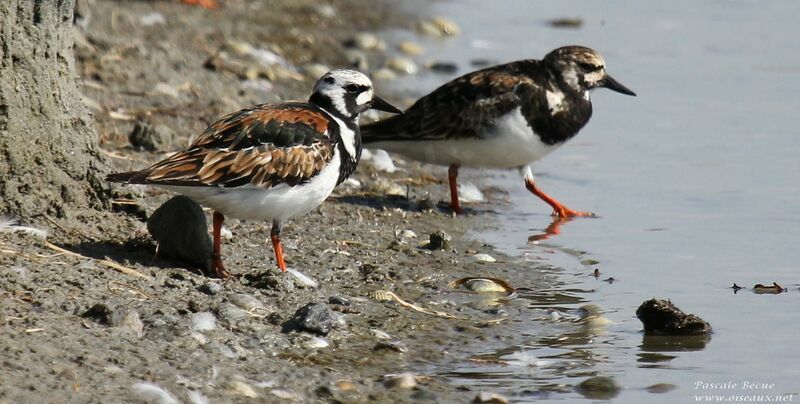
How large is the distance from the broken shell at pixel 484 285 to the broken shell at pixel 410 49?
4848 mm

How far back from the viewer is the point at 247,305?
15.6 ft

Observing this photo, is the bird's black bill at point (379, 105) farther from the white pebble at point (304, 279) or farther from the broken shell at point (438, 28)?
the broken shell at point (438, 28)

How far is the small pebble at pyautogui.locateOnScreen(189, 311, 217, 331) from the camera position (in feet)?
14.7

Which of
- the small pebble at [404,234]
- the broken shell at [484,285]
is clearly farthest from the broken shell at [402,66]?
the broken shell at [484,285]

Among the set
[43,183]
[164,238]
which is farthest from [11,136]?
[164,238]

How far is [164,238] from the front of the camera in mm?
5062

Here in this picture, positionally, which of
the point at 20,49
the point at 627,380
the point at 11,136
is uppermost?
the point at 20,49

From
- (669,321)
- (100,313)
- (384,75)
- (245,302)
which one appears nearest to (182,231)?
(245,302)

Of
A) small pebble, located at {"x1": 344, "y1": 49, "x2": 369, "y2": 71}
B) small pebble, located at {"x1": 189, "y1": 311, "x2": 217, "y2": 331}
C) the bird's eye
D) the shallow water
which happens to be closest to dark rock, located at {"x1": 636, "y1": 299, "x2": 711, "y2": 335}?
the shallow water

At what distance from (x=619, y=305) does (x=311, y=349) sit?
4.86 feet

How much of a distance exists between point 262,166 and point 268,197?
0.40 ft

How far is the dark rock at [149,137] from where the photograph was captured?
685cm

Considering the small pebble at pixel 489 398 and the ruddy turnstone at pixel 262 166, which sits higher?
the ruddy turnstone at pixel 262 166

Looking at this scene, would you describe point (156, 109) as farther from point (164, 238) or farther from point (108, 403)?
point (108, 403)
